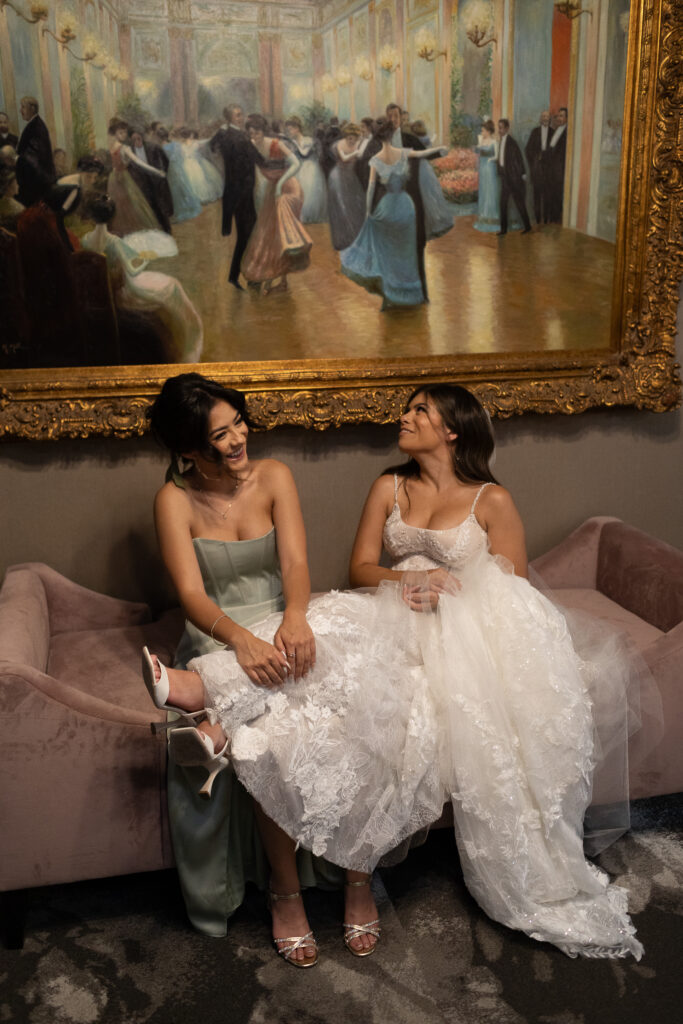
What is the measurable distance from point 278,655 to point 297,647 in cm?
6

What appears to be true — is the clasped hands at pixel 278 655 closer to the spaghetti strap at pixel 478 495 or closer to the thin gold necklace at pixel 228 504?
the thin gold necklace at pixel 228 504

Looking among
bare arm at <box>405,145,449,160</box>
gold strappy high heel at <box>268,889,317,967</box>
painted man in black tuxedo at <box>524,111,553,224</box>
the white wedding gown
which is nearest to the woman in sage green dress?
gold strappy high heel at <box>268,889,317,967</box>

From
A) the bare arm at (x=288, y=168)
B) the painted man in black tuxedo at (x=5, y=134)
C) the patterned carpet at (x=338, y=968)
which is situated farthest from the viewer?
the bare arm at (x=288, y=168)

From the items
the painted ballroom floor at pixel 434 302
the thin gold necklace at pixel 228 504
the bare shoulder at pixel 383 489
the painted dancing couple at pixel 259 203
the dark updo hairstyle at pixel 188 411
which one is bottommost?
the bare shoulder at pixel 383 489

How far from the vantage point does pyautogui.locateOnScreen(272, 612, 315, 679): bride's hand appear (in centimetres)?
251

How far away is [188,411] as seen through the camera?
2.82 metres

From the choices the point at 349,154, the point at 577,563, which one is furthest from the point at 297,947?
the point at 349,154

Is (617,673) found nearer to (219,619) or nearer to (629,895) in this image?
(629,895)

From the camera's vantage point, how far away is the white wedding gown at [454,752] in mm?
2438

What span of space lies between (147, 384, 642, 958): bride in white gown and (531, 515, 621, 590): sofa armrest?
1153 mm

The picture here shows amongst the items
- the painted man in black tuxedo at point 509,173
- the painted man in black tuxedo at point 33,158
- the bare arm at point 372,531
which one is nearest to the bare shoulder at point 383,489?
the bare arm at point 372,531

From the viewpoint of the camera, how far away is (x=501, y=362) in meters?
3.71

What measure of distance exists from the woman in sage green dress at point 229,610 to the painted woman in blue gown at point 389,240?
94 centimetres

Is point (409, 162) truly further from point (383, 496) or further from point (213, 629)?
point (213, 629)
